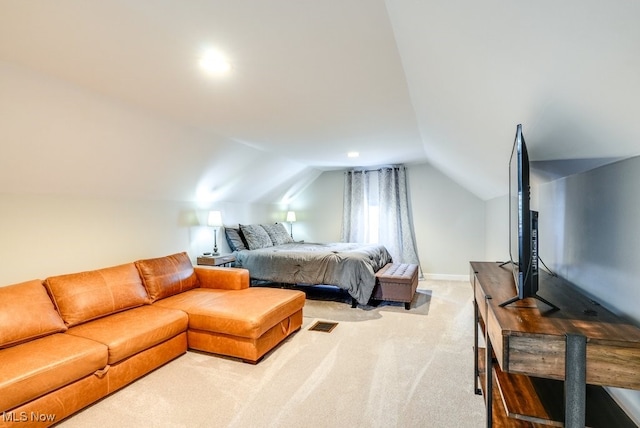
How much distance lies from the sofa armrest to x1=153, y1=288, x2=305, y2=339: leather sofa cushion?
4.0 inches

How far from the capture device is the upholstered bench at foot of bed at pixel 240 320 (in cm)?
258

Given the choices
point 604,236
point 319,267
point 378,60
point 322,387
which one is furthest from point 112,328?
point 604,236

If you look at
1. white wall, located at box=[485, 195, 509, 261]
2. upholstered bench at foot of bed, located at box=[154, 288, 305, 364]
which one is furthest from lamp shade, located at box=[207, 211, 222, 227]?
white wall, located at box=[485, 195, 509, 261]

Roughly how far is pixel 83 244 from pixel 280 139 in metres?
2.32

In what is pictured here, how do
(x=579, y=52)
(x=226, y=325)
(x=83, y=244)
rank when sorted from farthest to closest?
(x=83, y=244) → (x=226, y=325) → (x=579, y=52)

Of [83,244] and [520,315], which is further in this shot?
[83,244]

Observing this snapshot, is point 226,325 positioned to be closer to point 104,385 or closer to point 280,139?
point 104,385

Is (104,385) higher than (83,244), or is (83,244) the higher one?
(83,244)

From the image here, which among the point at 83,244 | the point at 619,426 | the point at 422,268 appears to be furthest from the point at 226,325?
the point at 422,268

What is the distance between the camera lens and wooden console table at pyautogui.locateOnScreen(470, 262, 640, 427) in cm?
108

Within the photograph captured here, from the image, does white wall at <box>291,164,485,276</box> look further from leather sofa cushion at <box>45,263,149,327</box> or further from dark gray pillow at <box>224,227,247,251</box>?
leather sofa cushion at <box>45,263,149,327</box>

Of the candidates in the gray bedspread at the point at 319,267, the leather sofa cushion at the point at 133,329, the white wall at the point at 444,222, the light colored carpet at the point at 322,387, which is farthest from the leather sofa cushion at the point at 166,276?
the white wall at the point at 444,222

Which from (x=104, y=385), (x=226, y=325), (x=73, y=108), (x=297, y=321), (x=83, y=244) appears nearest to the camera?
(x=104, y=385)

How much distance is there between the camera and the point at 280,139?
12.5ft
